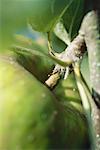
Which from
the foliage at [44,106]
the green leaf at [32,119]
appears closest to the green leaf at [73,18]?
the foliage at [44,106]

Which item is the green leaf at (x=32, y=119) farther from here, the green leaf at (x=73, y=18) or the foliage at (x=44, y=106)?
the green leaf at (x=73, y=18)

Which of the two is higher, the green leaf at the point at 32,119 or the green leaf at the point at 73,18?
the green leaf at the point at 73,18

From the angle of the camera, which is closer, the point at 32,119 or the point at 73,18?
the point at 32,119

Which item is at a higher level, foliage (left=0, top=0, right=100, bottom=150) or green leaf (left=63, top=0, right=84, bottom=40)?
green leaf (left=63, top=0, right=84, bottom=40)

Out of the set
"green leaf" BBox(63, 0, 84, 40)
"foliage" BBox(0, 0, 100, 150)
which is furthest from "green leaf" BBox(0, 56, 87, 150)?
"green leaf" BBox(63, 0, 84, 40)

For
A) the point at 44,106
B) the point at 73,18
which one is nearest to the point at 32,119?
the point at 44,106

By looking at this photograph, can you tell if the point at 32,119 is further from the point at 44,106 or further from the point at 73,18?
the point at 73,18

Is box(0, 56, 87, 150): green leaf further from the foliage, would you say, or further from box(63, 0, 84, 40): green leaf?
box(63, 0, 84, 40): green leaf

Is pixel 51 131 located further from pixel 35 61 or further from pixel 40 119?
pixel 35 61

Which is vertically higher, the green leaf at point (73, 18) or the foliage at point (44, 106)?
the green leaf at point (73, 18)

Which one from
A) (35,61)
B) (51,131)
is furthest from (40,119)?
(35,61)

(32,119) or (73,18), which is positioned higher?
(73,18)
